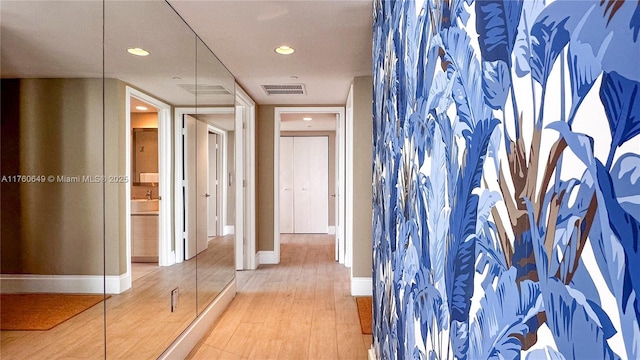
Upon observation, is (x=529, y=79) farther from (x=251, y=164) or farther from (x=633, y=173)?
(x=251, y=164)

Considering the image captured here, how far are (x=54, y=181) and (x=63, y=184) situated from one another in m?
0.04

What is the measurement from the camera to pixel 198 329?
2918mm

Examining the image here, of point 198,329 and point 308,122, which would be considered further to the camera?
point 308,122

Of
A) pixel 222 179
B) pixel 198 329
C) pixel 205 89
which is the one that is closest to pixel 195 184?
pixel 205 89

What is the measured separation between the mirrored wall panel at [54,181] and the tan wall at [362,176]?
272 cm

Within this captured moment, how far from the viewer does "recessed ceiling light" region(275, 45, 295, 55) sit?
3.15 metres

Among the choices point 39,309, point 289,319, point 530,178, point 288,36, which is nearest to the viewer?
point 530,178

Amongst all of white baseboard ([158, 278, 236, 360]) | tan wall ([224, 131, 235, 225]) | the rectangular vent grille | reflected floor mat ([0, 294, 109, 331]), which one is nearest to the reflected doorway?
reflected floor mat ([0, 294, 109, 331])

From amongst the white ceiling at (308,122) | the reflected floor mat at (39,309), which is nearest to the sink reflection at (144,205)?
the reflected floor mat at (39,309)

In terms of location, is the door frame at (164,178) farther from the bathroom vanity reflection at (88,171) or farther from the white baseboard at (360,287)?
the white baseboard at (360,287)

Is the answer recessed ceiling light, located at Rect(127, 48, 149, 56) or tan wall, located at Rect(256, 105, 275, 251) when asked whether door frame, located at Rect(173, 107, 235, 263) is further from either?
tan wall, located at Rect(256, 105, 275, 251)

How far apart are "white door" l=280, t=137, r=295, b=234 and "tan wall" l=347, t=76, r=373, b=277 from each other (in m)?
4.60

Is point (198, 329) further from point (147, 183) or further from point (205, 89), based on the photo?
point (205, 89)

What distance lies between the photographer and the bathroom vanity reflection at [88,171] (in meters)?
1.28
